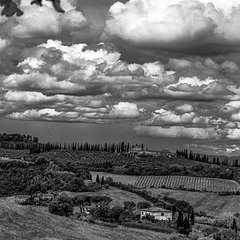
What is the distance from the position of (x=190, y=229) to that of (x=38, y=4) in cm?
14053

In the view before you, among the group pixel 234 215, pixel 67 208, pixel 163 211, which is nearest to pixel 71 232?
pixel 67 208

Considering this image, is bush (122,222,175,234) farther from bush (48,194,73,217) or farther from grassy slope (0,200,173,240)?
grassy slope (0,200,173,240)

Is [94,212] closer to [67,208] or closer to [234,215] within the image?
[67,208]

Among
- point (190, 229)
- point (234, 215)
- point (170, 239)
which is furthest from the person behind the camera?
point (234, 215)

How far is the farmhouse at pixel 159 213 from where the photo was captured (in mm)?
174250

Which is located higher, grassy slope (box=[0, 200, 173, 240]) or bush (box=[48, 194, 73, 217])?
grassy slope (box=[0, 200, 173, 240])

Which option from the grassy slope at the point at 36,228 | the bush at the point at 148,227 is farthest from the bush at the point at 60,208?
the grassy slope at the point at 36,228

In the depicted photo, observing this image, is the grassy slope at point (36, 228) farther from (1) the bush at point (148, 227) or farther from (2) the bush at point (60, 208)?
(2) the bush at point (60, 208)

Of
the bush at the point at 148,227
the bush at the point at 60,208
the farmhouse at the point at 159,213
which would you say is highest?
the bush at the point at 60,208

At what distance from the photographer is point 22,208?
91062 millimetres

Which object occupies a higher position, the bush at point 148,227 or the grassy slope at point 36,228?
the grassy slope at point 36,228

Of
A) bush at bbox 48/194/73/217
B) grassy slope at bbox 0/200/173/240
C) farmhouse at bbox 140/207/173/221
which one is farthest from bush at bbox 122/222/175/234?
farmhouse at bbox 140/207/173/221

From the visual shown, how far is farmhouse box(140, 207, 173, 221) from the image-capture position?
174250 millimetres

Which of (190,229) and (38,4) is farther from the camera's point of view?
(190,229)
